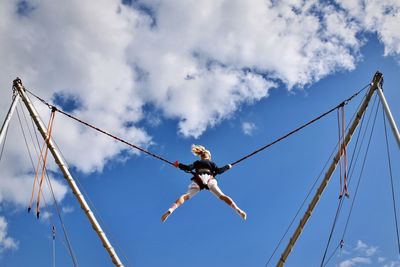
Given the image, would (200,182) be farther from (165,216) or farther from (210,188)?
(165,216)

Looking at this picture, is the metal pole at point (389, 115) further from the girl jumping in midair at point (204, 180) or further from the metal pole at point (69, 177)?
the metal pole at point (69, 177)

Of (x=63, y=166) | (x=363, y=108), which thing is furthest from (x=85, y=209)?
(x=363, y=108)

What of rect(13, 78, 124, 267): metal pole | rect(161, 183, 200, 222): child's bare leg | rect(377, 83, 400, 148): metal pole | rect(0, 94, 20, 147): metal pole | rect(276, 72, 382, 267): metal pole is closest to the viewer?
rect(377, 83, 400, 148): metal pole

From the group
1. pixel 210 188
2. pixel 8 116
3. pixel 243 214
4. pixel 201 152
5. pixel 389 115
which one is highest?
pixel 8 116

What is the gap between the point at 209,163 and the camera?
14406 millimetres

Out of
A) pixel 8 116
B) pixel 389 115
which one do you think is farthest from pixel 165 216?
pixel 389 115

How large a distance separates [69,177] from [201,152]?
4.08 meters

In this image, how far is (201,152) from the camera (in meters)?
14.9

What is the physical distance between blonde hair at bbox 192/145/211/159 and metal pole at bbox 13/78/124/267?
3.68m

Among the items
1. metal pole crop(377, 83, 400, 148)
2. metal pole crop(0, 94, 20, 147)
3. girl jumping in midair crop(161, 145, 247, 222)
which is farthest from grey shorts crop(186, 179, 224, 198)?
metal pole crop(0, 94, 20, 147)

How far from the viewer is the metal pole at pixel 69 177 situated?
13.7 m

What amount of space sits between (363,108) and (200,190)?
5.48 m

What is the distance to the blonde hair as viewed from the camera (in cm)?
1488

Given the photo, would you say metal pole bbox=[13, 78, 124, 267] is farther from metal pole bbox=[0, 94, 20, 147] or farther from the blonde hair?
the blonde hair
